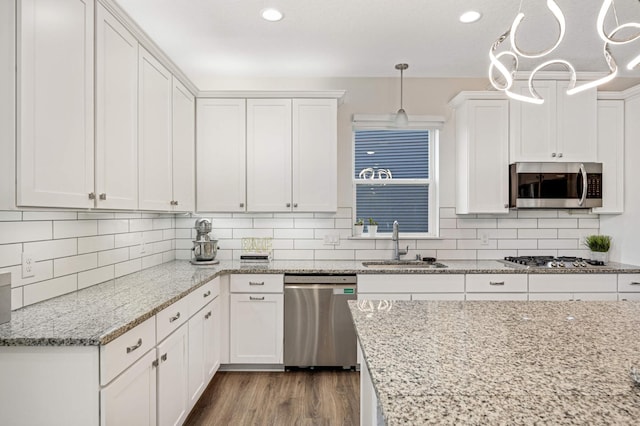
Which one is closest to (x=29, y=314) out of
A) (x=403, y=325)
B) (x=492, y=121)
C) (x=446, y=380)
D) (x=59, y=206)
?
(x=59, y=206)

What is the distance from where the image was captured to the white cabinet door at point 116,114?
1.94m

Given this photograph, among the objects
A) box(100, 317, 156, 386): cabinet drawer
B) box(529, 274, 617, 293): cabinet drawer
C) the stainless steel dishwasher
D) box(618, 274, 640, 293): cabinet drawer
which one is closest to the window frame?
the stainless steel dishwasher

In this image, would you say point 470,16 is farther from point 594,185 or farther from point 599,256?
point 599,256

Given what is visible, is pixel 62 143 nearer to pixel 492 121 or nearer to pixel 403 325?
pixel 403 325

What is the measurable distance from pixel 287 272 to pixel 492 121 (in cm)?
226

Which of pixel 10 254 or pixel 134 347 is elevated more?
pixel 10 254

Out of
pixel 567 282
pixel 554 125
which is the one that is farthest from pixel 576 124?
pixel 567 282

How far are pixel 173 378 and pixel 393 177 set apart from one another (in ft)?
9.03

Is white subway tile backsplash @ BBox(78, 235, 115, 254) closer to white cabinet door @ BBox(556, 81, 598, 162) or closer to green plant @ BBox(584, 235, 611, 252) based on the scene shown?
white cabinet door @ BBox(556, 81, 598, 162)

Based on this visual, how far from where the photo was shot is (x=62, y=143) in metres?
1.66

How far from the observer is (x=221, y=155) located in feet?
11.7

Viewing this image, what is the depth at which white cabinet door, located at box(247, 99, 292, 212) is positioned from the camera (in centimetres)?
353

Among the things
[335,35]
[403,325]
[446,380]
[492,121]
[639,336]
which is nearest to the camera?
[446,380]

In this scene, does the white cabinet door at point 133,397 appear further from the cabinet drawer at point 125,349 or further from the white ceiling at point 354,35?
the white ceiling at point 354,35
